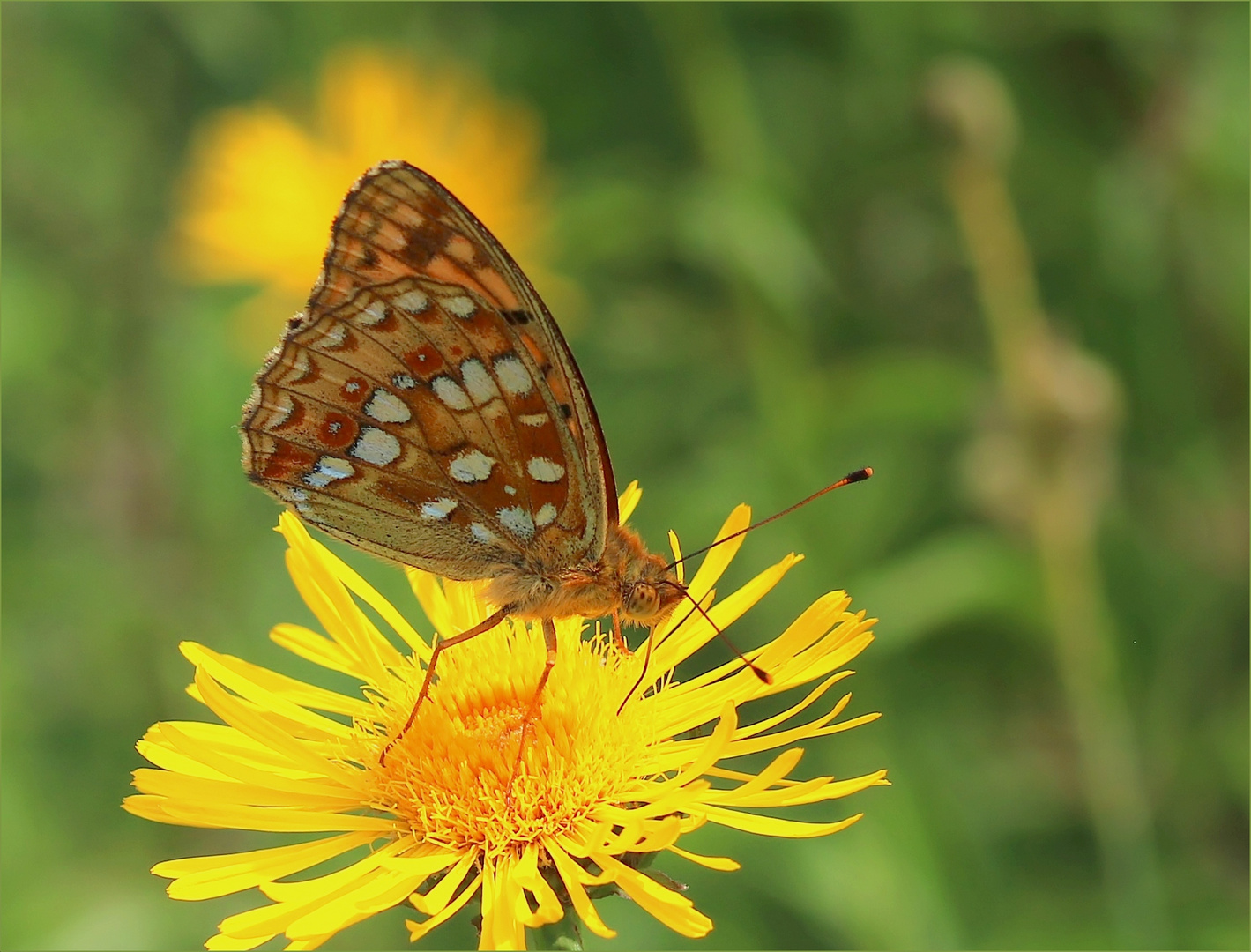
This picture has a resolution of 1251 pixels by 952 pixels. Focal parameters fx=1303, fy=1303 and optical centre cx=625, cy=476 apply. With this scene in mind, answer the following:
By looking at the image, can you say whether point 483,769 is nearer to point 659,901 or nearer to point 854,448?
point 659,901

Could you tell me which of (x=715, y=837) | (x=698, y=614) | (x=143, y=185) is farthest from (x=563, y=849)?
(x=143, y=185)

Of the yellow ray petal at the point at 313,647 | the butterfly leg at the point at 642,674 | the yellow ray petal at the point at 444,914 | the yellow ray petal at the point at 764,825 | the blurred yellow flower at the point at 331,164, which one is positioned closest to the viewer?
the yellow ray petal at the point at 444,914

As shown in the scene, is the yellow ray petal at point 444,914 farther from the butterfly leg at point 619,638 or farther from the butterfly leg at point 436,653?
the butterfly leg at point 619,638

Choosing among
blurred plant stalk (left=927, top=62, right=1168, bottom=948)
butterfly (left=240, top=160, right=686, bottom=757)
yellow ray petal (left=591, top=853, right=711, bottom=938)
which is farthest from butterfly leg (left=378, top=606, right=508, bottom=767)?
blurred plant stalk (left=927, top=62, right=1168, bottom=948)

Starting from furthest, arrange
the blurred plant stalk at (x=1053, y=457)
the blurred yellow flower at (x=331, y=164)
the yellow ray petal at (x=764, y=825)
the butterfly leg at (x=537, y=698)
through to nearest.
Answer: the blurred yellow flower at (x=331, y=164) < the blurred plant stalk at (x=1053, y=457) < the butterfly leg at (x=537, y=698) < the yellow ray petal at (x=764, y=825)

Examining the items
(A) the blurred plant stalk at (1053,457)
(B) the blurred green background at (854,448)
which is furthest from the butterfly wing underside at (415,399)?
(A) the blurred plant stalk at (1053,457)

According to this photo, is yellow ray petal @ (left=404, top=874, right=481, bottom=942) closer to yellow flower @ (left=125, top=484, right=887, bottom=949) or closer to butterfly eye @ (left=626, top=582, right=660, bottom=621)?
yellow flower @ (left=125, top=484, right=887, bottom=949)
